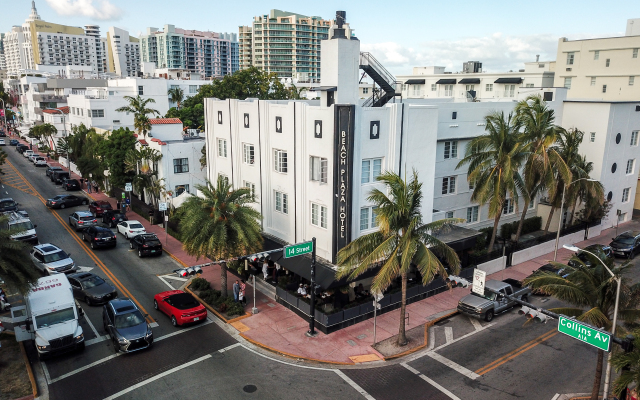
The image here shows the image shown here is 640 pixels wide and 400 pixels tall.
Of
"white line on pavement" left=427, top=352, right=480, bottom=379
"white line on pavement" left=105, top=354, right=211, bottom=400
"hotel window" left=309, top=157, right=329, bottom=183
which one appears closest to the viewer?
"white line on pavement" left=105, top=354, right=211, bottom=400

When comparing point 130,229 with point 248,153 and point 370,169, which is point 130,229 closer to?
point 248,153

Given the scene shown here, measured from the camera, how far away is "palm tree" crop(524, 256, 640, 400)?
16.3 metres

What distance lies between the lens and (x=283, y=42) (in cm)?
16312

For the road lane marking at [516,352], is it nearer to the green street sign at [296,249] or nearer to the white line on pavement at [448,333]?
the white line on pavement at [448,333]

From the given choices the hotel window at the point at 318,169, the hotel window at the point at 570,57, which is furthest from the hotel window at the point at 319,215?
the hotel window at the point at 570,57

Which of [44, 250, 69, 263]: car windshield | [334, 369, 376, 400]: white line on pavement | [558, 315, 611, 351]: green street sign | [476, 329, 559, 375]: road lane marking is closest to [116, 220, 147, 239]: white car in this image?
[44, 250, 69, 263]: car windshield

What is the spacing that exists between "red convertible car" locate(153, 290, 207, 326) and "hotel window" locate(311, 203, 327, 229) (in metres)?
7.80

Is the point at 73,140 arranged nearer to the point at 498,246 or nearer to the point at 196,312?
the point at 196,312

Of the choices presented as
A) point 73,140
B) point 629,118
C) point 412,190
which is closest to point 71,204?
point 73,140

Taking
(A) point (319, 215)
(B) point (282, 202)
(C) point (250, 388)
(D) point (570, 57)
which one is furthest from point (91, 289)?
(D) point (570, 57)

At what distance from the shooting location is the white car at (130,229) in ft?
121

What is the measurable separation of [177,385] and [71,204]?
36000 mm

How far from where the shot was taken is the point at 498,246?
118 feet

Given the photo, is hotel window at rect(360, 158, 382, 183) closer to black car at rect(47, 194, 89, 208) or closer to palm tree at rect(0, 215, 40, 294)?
palm tree at rect(0, 215, 40, 294)
